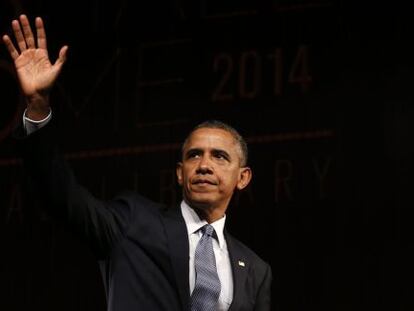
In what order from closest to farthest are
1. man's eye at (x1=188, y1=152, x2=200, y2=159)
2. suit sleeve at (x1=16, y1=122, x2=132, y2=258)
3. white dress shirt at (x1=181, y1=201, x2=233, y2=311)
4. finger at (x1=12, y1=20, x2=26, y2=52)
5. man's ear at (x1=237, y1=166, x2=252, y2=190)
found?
1. suit sleeve at (x1=16, y1=122, x2=132, y2=258)
2. finger at (x1=12, y1=20, x2=26, y2=52)
3. white dress shirt at (x1=181, y1=201, x2=233, y2=311)
4. man's eye at (x1=188, y1=152, x2=200, y2=159)
5. man's ear at (x1=237, y1=166, x2=252, y2=190)

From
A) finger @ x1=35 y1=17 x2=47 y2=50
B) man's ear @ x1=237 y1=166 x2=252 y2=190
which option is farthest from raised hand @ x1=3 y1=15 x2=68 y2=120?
man's ear @ x1=237 y1=166 x2=252 y2=190

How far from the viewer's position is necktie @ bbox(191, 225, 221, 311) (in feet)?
6.95

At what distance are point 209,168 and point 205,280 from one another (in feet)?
1.00

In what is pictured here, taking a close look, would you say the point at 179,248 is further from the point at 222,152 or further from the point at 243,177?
the point at 243,177

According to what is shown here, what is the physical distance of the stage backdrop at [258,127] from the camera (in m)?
3.30

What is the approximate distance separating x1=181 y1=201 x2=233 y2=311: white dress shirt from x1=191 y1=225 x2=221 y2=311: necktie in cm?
2

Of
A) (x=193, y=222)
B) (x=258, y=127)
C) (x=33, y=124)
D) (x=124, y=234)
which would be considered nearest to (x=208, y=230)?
(x=193, y=222)

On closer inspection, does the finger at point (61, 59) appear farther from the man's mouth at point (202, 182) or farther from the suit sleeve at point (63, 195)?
the man's mouth at point (202, 182)

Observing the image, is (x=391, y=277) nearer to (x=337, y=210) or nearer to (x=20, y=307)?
(x=337, y=210)

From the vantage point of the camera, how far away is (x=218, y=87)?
144 inches

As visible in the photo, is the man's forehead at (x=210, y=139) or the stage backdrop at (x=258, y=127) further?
the stage backdrop at (x=258, y=127)

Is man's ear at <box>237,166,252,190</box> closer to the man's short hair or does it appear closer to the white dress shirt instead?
the man's short hair

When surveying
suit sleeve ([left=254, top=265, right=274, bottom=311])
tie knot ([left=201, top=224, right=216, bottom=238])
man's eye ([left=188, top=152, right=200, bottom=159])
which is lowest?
suit sleeve ([left=254, top=265, right=274, bottom=311])

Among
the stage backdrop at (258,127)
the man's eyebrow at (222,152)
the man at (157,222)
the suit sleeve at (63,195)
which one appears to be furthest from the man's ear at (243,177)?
the stage backdrop at (258,127)
